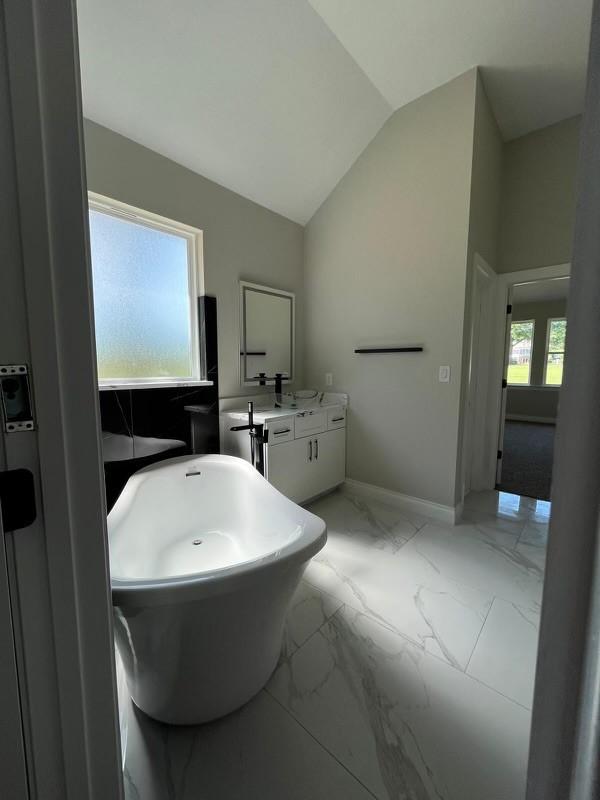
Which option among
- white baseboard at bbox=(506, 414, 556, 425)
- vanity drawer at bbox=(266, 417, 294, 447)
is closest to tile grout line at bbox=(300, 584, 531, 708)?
vanity drawer at bbox=(266, 417, 294, 447)

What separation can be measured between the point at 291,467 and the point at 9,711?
1.91m

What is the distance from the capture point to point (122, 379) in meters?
1.99

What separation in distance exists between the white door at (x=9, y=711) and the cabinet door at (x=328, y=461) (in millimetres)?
2109

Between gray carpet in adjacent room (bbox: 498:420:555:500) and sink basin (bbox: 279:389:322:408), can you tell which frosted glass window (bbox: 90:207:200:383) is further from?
gray carpet in adjacent room (bbox: 498:420:555:500)

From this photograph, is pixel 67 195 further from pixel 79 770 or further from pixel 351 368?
pixel 351 368

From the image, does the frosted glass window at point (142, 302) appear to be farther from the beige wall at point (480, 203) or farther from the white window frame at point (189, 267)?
the beige wall at point (480, 203)

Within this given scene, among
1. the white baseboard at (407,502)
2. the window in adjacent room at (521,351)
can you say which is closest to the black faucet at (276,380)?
the white baseboard at (407,502)

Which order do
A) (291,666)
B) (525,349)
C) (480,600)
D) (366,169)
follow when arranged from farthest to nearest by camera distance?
1. (525,349)
2. (366,169)
3. (480,600)
4. (291,666)

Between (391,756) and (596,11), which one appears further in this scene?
(391,756)

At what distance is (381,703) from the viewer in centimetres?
111

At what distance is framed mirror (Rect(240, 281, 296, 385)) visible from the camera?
2.61 m

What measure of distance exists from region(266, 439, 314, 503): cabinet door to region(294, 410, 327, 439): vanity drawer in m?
0.07

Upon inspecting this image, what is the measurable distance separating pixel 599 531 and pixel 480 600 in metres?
1.72

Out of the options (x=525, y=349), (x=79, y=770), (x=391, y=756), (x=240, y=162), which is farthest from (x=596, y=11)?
(x=525, y=349)
